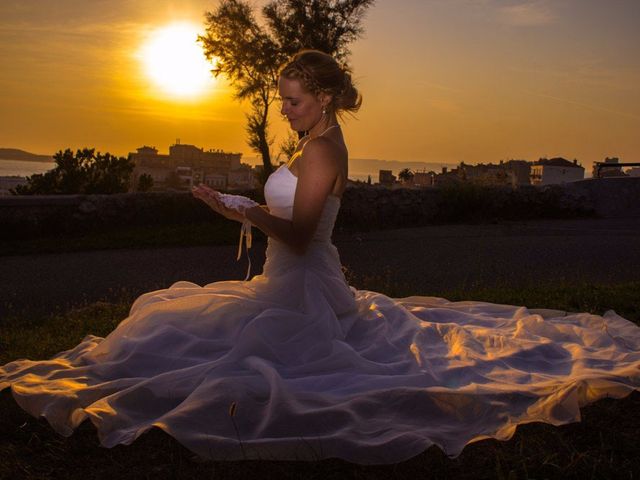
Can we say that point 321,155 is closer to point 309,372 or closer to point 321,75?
point 321,75

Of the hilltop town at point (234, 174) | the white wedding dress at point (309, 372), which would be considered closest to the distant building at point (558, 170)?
the hilltop town at point (234, 174)

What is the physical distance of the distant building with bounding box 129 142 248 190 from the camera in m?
18.2

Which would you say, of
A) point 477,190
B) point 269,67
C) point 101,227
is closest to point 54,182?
point 101,227

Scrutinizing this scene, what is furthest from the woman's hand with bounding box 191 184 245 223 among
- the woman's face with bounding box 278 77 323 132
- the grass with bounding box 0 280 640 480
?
the grass with bounding box 0 280 640 480

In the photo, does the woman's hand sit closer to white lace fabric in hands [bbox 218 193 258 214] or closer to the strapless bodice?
white lace fabric in hands [bbox 218 193 258 214]

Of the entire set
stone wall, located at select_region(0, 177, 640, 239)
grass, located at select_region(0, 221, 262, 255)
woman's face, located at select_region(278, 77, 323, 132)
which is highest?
woman's face, located at select_region(278, 77, 323, 132)

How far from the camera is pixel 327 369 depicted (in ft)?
14.3

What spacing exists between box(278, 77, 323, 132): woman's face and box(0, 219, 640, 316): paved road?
12.8 feet

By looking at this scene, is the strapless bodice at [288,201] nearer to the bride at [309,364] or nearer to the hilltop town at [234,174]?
the bride at [309,364]

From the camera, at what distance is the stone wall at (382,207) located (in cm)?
1208

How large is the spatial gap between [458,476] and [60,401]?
7.45ft

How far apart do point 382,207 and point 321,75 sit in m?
10.1

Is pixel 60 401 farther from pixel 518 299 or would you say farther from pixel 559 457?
pixel 518 299

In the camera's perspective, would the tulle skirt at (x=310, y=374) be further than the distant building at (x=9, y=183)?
No
